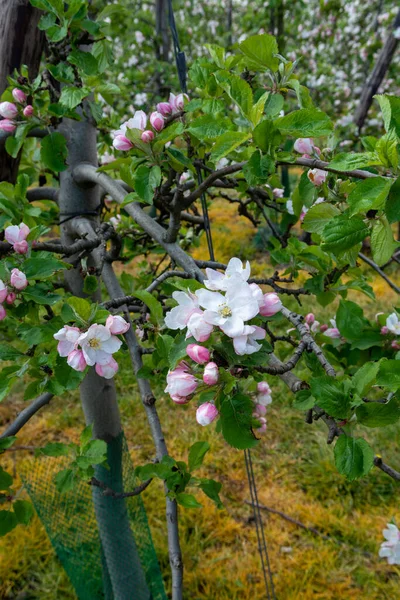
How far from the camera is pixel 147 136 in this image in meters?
0.75

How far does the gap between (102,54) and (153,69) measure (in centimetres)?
309

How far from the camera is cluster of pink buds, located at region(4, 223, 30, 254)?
0.79 metres

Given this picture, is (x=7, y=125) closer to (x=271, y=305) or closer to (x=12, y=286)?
(x=12, y=286)

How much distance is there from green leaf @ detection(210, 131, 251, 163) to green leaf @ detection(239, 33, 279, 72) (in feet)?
0.53

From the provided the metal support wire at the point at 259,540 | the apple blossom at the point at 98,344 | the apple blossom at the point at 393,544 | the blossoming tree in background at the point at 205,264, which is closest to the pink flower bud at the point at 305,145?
the blossoming tree in background at the point at 205,264

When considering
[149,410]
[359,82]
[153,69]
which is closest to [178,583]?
[149,410]

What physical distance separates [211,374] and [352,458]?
0.21 meters

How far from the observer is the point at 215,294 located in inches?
21.0

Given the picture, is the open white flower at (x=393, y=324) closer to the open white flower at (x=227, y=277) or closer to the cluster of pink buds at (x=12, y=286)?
the open white flower at (x=227, y=277)

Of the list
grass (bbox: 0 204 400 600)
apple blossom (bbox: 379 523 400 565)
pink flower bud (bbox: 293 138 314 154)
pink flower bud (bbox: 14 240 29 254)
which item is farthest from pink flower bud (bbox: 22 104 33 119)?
grass (bbox: 0 204 400 600)

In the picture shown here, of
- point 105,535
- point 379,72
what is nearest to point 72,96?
point 105,535

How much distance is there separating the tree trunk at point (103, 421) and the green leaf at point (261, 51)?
2.31 feet

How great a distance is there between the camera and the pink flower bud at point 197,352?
0.52m

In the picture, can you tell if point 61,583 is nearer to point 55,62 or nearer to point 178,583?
point 178,583
